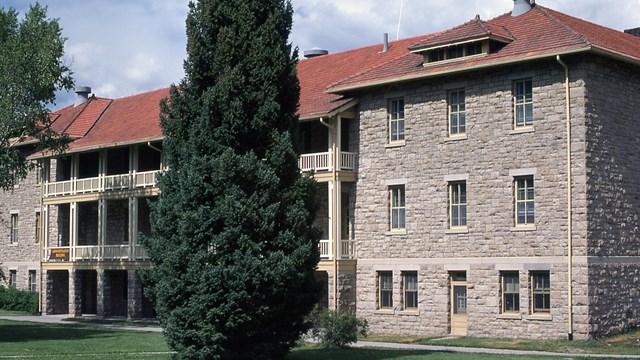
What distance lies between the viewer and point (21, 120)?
34406 millimetres

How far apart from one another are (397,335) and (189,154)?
13.9 metres

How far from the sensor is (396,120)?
113 ft

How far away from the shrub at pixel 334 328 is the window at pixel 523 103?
8524 mm

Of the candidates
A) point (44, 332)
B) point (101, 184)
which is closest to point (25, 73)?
point (44, 332)

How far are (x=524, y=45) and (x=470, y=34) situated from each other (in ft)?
5.77

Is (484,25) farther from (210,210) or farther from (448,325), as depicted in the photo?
(210,210)

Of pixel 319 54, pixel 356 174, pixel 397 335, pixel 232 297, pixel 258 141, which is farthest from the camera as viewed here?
pixel 319 54

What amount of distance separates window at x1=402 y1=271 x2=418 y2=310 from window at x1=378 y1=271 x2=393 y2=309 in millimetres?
623

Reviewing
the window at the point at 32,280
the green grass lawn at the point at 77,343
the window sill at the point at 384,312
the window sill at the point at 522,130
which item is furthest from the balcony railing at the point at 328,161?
the window at the point at 32,280

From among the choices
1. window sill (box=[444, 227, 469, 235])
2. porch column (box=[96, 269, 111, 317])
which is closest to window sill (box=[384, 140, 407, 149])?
window sill (box=[444, 227, 469, 235])

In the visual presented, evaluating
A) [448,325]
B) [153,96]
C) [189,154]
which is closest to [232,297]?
[189,154]

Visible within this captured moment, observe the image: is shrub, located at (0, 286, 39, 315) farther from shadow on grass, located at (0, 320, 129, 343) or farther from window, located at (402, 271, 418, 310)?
window, located at (402, 271, 418, 310)

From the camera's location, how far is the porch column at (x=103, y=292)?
148 ft

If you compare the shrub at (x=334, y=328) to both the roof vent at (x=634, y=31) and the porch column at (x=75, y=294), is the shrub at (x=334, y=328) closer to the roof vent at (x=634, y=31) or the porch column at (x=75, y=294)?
the roof vent at (x=634, y=31)
